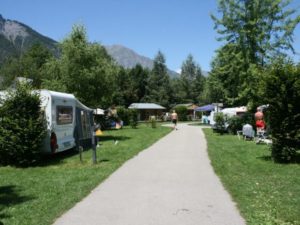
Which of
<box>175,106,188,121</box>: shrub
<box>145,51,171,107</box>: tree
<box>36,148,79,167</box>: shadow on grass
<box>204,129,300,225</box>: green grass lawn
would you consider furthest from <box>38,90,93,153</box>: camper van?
<box>145,51,171,107</box>: tree

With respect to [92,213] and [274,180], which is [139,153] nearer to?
[274,180]

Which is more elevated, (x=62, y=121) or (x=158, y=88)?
(x=158, y=88)

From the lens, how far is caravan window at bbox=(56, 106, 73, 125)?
15.4 metres

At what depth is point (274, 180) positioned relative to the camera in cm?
1014

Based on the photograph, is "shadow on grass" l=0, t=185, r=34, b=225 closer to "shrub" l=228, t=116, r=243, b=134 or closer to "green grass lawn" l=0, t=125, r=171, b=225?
"green grass lawn" l=0, t=125, r=171, b=225

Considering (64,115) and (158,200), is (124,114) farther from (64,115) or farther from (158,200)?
(158,200)

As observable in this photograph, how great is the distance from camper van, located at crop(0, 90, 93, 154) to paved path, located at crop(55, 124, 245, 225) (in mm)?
3387

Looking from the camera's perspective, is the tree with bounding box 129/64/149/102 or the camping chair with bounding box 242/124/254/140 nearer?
the camping chair with bounding box 242/124/254/140

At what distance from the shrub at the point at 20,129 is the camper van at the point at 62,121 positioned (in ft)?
1.75

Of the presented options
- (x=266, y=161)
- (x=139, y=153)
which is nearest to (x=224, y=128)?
(x=139, y=153)

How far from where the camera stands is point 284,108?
1305cm

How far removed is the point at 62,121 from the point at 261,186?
883 cm

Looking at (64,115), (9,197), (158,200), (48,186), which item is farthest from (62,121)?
(158,200)

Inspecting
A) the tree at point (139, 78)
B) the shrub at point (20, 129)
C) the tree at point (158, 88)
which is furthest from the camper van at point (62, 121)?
the tree at point (139, 78)
